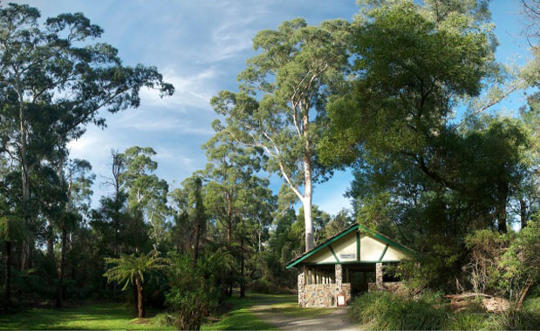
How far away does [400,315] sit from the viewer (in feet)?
35.3

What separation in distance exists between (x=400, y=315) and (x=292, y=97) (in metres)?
17.4

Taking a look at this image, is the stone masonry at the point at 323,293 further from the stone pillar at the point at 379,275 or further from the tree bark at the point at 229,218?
the tree bark at the point at 229,218

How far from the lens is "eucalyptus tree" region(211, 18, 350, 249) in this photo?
985 inches

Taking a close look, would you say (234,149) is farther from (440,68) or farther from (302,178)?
(440,68)

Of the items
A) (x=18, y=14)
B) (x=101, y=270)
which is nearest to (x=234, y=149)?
(x=101, y=270)

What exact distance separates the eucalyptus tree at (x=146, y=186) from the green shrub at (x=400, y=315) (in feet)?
106

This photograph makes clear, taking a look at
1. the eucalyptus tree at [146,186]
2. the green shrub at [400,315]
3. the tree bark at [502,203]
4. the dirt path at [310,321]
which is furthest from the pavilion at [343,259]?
the eucalyptus tree at [146,186]

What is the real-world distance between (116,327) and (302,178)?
14976 mm

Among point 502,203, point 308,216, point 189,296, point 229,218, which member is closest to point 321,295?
point 308,216

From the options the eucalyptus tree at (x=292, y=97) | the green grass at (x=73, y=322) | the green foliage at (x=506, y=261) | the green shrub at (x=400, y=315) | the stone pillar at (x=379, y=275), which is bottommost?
the green grass at (x=73, y=322)

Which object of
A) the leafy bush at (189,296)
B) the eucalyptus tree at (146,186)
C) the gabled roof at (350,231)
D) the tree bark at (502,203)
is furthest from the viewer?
the eucalyptus tree at (146,186)

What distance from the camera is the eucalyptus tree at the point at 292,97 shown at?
25.0m

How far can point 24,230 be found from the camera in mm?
18016

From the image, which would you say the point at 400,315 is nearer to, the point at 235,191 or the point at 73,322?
the point at 73,322
